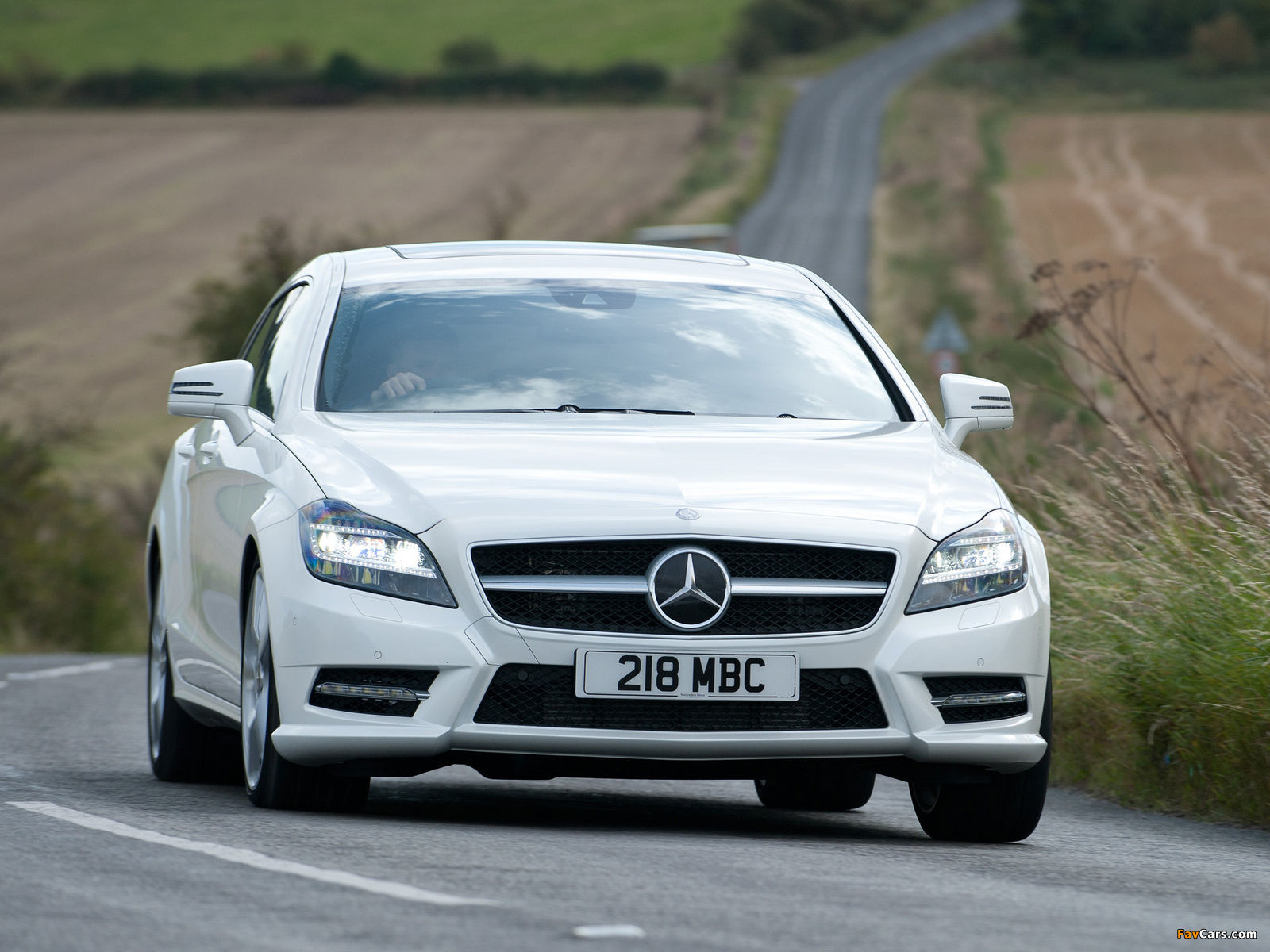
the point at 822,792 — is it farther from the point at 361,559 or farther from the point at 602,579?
the point at 361,559

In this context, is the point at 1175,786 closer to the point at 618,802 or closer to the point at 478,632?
the point at 618,802

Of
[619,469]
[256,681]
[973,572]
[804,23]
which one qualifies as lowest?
[804,23]

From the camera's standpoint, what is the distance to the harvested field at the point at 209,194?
53.1 meters

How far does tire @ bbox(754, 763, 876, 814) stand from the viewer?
7.98 meters

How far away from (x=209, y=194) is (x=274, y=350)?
221 feet

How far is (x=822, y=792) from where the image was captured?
8094 millimetres

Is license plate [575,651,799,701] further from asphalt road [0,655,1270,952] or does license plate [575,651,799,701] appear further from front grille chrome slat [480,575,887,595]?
asphalt road [0,655,1270,952]

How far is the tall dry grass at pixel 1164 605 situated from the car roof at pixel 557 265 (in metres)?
1.73

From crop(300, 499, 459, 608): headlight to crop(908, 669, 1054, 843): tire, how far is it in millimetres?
1767

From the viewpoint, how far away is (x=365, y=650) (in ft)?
20.1

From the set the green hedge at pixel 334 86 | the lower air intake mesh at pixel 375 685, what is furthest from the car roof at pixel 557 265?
the green hedge at pixel 334 86

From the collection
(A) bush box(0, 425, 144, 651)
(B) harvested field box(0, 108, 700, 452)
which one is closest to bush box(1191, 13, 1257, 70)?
(B) harvested field box(0, 108, 700, 452)

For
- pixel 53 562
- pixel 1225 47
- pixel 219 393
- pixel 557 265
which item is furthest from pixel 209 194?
pixel 219 393

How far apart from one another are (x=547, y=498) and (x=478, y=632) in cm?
42
